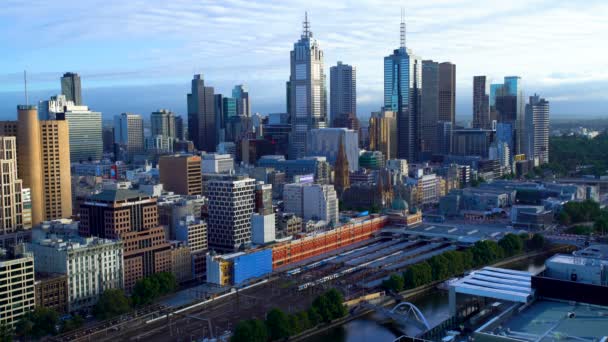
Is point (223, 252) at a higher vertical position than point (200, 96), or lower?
lower

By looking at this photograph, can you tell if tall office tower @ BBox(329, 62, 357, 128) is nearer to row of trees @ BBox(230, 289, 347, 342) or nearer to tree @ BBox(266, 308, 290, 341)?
row of trees @ BBox(230, 289, 347, 342)

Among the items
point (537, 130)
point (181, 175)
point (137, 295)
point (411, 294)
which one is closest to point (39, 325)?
point (137, 295)

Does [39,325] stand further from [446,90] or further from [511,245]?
[446,90]

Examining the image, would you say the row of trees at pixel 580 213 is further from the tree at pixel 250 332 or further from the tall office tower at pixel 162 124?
the tall office tower at pixel 162 124

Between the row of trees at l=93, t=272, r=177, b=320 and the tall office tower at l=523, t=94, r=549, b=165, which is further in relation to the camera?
the tall office tower at l=523, t=94, r=549, b=165

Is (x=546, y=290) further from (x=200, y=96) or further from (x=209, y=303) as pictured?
(x=200, y=96)

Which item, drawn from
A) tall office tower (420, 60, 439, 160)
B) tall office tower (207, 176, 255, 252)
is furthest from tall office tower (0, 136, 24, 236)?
tall office tower (420, 60, 439, 160)

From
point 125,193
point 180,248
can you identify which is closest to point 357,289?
point 180,248
